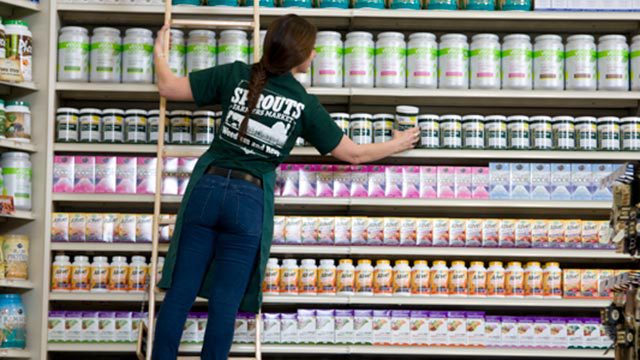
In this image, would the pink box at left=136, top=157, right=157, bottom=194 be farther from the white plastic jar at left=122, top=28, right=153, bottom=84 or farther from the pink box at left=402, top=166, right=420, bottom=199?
the pink box at left=402, top=166, right=420, bottom=199

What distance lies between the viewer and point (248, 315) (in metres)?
4.73

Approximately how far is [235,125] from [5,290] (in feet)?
6.09

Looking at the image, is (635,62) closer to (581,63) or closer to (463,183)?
(581,63)

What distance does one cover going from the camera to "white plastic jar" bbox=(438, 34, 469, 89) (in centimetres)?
485

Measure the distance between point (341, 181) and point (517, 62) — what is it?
111 centimetres

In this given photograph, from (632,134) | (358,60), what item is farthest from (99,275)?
(632,134)

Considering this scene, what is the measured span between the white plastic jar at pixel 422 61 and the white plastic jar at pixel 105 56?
5.00 ft

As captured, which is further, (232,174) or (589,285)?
(589,285)

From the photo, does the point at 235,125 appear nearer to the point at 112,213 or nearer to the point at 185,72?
the point at 185,72

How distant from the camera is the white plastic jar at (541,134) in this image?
4852 millimetres

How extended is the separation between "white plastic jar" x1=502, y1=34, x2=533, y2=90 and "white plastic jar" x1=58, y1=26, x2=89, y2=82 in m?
2.20

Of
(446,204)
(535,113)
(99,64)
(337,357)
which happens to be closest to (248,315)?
(337,357)

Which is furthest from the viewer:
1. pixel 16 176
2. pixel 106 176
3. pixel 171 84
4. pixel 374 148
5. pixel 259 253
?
pixel 106 176

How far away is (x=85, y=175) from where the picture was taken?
4.80 metres
